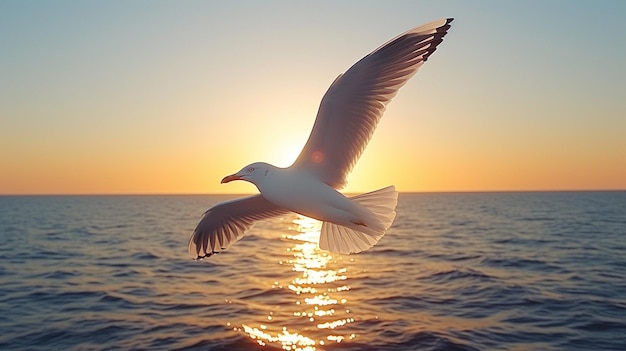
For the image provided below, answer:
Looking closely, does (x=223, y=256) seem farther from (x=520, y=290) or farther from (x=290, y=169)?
(x=290, y=169)

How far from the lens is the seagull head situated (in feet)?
18.3

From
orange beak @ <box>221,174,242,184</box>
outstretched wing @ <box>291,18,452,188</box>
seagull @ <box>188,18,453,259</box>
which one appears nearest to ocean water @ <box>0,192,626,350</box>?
seagull @ <box>188,18,453,259</box>

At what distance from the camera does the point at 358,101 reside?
18.4 ft

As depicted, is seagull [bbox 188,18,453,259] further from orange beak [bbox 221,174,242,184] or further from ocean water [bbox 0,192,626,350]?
ocean water [bbox 0,192,626,350]

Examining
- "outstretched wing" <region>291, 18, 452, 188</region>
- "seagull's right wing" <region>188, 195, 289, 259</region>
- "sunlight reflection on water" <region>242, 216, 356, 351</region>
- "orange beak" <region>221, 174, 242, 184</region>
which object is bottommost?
"sunlight reflection on water" <region>242, 216, 356, 351</region>

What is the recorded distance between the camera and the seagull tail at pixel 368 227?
6.10 meters

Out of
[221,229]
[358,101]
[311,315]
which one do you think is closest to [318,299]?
[311,315]

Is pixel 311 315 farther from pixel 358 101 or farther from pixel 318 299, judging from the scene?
pixel 358 101

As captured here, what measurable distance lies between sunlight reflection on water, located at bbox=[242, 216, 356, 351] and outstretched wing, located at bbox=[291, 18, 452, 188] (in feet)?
23.1

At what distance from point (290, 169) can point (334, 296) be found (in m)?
11.7

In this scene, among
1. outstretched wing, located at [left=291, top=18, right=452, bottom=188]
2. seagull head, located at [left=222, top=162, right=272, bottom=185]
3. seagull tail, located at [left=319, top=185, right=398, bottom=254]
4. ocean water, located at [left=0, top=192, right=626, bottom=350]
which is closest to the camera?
outstretched wing, located at [left=291, top=18, right=452, bottom=188]

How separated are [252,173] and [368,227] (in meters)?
1.43

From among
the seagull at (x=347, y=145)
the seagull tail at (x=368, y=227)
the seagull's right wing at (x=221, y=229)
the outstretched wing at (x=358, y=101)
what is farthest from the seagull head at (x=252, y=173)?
the seagull's right wing at (x=221, y=229)

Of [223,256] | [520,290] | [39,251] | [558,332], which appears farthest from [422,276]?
[39,251]
